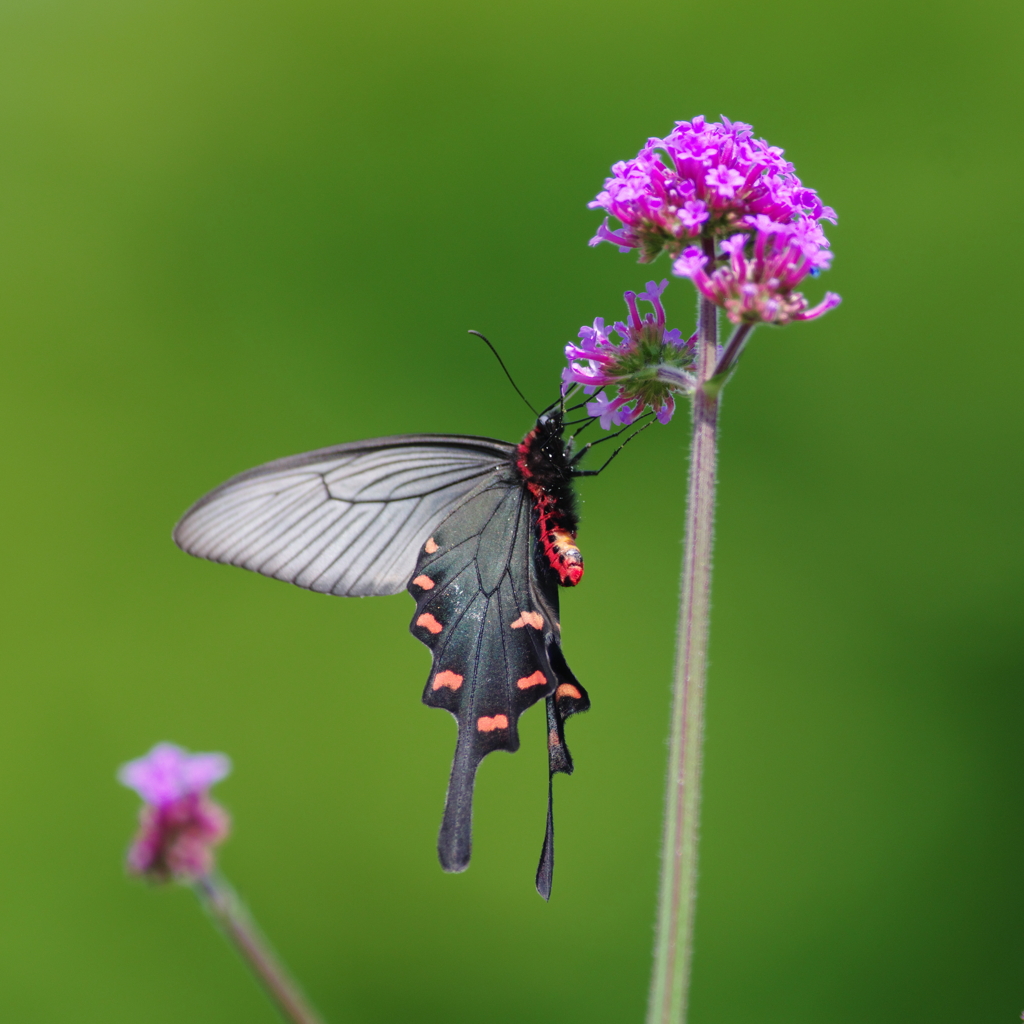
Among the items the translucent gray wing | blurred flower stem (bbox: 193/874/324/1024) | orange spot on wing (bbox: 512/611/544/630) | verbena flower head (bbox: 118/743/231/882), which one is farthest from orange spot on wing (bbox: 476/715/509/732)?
blurred flower stem (bbox: 193/874/324/1024)

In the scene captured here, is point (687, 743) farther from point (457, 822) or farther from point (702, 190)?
point (702, 190)

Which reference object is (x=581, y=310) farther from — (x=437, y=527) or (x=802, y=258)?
(x=802, y=258)

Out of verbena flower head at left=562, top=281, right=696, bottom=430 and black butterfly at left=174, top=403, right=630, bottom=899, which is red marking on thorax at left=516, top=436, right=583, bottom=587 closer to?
black butterfly at left=174, top=403, right=630, bottom=899

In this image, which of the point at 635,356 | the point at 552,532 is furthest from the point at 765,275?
the point at 552,532

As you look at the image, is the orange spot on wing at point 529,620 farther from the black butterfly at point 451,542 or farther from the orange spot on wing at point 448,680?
the orange spot on wing at point 448,680

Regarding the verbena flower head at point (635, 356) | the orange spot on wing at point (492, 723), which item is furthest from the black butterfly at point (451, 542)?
the verbena flower head at point (635, 356)

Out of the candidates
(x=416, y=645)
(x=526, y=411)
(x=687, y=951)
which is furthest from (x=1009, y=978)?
(x=687, y=951)

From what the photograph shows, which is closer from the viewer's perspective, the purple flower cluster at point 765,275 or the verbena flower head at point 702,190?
the purple flower cluster at point 765,275
